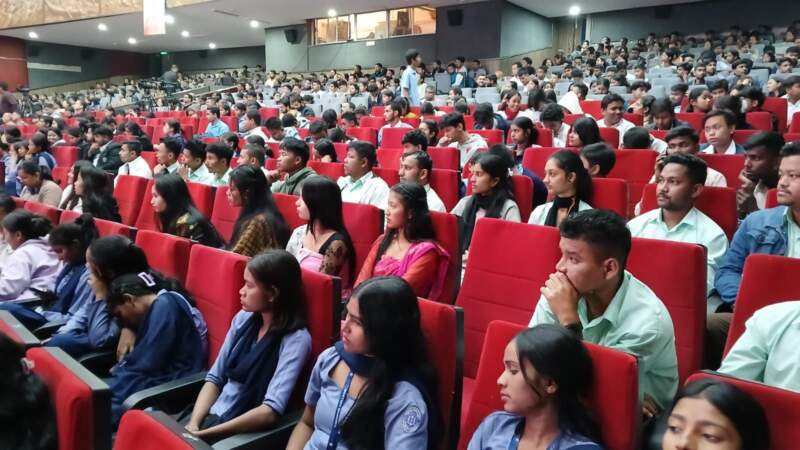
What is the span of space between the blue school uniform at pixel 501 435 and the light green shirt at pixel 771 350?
46 centimetres

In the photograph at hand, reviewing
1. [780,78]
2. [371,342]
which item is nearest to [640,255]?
[371,342]

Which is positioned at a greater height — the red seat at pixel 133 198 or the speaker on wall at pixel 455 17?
the speaker on wall at pixel 455 17

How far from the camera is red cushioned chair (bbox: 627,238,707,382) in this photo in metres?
1.52

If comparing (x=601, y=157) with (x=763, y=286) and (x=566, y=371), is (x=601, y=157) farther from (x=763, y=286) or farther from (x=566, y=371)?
(x=566, y=371)

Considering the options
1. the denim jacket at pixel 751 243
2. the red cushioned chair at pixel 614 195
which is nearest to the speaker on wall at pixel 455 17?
the red cushioned chair at pixel 614 195

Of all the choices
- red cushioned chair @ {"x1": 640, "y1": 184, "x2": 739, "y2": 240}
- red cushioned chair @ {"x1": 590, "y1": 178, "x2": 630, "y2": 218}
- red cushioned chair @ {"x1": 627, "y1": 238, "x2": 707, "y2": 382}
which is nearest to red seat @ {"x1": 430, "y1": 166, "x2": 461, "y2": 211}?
red cushioned chair @ {"x1": 590, "y1": 178, "x2": 630, "y2": 218}

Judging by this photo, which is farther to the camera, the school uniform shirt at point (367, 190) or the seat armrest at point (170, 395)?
the school uniform shirt at point (367, 190)

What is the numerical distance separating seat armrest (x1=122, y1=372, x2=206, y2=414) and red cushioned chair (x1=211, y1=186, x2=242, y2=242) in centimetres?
134

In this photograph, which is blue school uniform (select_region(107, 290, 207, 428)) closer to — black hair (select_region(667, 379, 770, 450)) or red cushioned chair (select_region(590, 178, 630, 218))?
black hair (select_region(667, 379, 770, 450))

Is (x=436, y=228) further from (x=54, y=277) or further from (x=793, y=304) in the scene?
(x=54, y=277)

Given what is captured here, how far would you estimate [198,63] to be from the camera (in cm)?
1927

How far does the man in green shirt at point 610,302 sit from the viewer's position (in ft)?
4.21

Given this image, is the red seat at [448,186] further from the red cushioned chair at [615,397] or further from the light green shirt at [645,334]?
the red cushioned chair at [615,397]

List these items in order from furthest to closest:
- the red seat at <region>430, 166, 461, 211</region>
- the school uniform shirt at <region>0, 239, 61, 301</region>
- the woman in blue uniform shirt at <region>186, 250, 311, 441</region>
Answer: the red seat at <region>430, 166, 461, 211</region> → the school uniform shirt at <region>0, 239, 61, 301</region> → the woman in blue uniform shirt at <region>186, 250, 311, 441</region>
